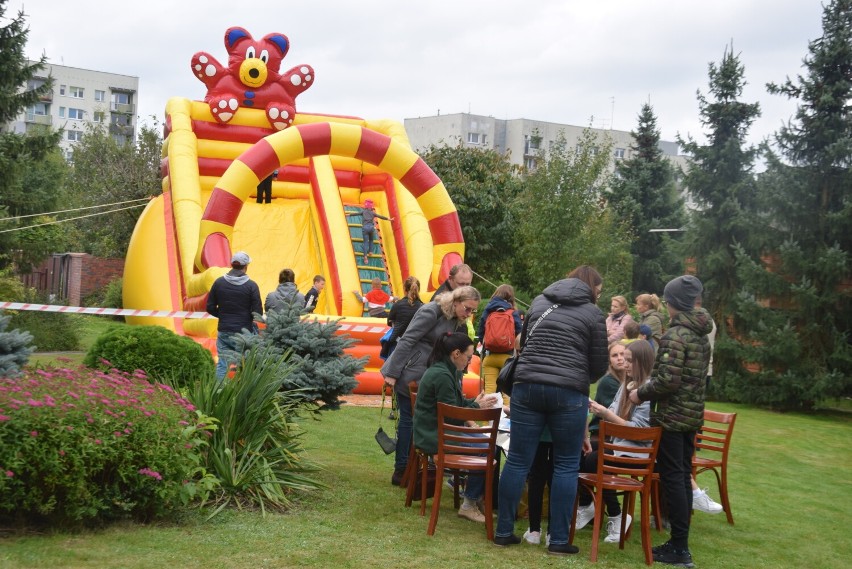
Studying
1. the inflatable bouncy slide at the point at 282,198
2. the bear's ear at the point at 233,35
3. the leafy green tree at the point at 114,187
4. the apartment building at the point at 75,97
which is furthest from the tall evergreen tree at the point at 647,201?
the apartment building at the point at 75,97

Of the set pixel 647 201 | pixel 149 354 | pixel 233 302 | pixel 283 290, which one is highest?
pixel 647 201

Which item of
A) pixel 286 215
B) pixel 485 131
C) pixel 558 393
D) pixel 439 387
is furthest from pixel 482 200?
pixel 485 131

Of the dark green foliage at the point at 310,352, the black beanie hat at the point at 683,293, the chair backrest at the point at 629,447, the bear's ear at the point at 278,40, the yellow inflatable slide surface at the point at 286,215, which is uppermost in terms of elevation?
the bear's ear at the point at 278,40

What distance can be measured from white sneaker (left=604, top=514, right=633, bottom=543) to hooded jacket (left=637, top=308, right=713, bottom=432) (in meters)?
0.81

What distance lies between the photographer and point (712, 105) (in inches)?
953

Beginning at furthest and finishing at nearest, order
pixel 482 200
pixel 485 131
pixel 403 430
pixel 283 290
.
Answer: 1. pixel 485 131
2. pixel 482 200
3. pixel 283 290
4. pixel 403 430

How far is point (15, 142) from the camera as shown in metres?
Result: 19.1

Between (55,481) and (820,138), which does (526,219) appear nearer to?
(820,138)

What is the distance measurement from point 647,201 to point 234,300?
31.9 meters

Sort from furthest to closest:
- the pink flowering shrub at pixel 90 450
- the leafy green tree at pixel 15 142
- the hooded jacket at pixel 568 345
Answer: the leafy green tree at pixel 15 142 → the hooded jacket at pixel 568 345 → the pink flowering shrub at pixel 90 450

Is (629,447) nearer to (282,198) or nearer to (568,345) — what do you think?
(568,345)

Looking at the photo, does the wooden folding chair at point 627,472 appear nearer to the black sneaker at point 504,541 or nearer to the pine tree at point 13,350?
the black sneaker at point 504,541

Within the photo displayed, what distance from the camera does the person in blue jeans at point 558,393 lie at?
6.01 meters

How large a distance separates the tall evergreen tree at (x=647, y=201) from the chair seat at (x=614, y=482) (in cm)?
3125
